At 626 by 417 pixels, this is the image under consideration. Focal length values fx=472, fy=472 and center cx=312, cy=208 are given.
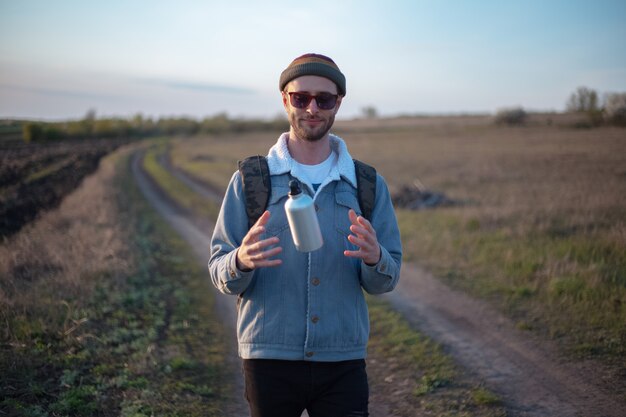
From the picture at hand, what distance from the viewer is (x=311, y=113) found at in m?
2.27

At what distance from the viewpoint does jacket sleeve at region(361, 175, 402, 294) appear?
221 cm

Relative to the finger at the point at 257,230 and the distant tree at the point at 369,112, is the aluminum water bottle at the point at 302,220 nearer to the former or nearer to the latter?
the finger at the point at 257,230

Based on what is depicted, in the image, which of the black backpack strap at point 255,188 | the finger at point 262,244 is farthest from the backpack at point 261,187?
the finger at point 262,244

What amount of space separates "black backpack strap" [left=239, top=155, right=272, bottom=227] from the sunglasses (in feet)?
1.16

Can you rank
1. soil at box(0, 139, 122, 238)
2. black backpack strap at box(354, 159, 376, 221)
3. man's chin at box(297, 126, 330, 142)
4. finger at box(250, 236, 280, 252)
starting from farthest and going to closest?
soil at box(0, 139, 122, 238) < black backpack strap at box(354, 159, 376, 221) < man's chin at box(297, 126, 330, 142) < finger at box(250, 236, 280, 252)

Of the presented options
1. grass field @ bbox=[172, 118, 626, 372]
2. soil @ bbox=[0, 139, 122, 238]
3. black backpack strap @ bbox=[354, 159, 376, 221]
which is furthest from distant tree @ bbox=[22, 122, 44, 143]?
black backpack strap @ bbox=[354, 159, 376, 221]

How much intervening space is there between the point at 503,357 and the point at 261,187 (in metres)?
4.11

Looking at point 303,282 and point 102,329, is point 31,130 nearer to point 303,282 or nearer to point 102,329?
point 102,329

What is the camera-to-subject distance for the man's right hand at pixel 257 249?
196 centimetres

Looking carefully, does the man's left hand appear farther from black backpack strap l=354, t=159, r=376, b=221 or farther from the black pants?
the black pants

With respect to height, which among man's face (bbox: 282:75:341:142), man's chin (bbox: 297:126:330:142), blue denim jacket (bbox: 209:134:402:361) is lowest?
Result: blue denim jacket (bbox: 209:134:402:361)

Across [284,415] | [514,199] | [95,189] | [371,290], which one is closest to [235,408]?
[284,415]

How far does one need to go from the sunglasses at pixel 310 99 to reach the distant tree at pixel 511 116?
45.2 meters

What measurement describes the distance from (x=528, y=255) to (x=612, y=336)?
265 centimetres
